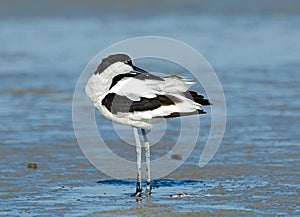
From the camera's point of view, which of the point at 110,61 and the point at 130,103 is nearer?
the point at 130,103

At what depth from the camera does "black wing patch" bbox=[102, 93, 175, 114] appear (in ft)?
23.0

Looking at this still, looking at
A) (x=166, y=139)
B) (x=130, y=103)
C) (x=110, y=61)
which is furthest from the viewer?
(x=166, y=139)

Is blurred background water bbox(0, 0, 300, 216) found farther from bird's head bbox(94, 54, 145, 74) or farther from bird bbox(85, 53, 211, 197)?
bird's head bbox(94, 54, 145, 74)

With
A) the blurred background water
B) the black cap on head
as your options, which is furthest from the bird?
the blurred background water

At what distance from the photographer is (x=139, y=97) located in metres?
7.06

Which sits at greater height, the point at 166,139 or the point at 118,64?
the point at 118,64

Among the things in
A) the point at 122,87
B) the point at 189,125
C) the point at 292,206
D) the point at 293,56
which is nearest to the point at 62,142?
the point at 189,125

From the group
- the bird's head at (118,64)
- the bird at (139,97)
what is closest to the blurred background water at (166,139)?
the bird at (139,97)

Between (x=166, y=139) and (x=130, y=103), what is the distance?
258cm

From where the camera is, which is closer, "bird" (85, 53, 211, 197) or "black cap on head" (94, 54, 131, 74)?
"bird" (85, 53, 211, 197)

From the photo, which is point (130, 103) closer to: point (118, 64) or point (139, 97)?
point (139, 97)

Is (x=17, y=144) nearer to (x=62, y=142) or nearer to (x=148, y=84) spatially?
(x=62, y=142)

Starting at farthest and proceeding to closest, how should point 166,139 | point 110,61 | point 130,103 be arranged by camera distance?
point 166,139 → point 110,61 → point 130,103

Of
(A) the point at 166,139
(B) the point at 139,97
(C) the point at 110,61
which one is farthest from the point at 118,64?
(A) the point at 166,139
